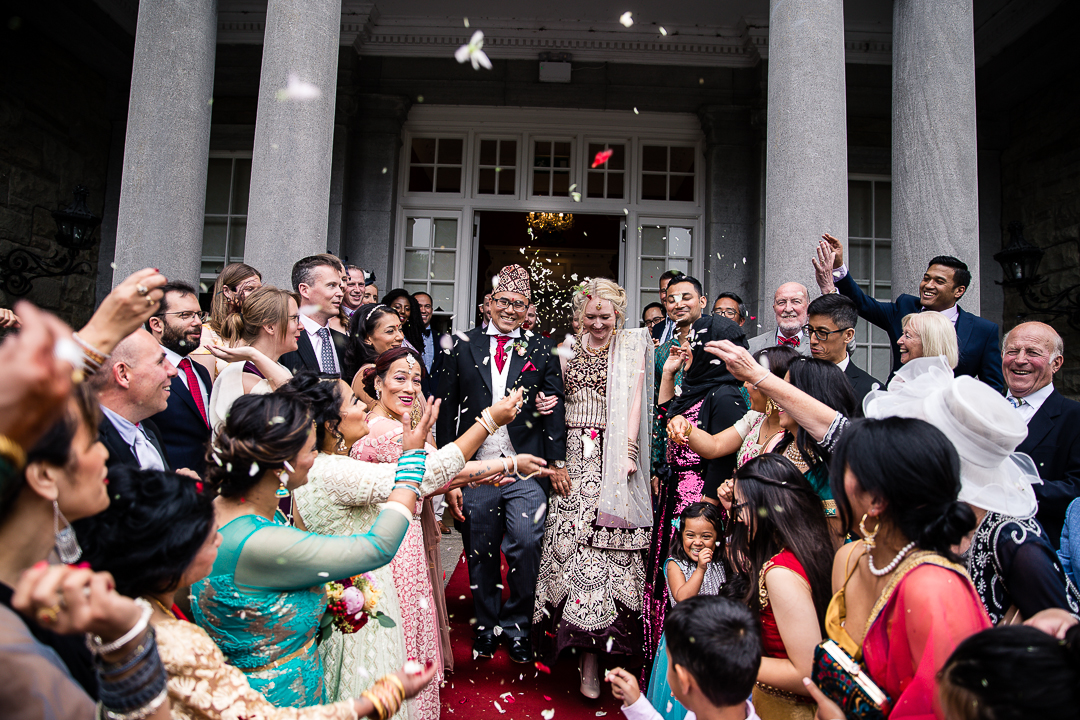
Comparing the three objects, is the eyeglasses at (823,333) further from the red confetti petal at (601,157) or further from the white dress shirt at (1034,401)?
the red confetti petal at (601,157)

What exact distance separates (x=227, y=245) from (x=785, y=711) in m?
9.18

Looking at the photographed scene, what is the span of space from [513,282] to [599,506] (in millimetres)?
1622

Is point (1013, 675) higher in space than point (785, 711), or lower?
higher

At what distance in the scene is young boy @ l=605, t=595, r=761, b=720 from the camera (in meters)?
1.75

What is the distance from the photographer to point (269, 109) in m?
5.49

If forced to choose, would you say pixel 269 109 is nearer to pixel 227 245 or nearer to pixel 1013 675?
pixel 227 245

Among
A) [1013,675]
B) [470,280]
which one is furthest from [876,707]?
[470,280]

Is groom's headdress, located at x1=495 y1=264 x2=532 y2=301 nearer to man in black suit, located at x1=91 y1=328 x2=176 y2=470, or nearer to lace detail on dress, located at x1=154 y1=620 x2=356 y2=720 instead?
man in black suit, located at x1=91 y1=328 x2=176 y2=470

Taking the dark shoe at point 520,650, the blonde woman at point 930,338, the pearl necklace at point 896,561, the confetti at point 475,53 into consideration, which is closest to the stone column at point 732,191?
the confetti at point 475,53

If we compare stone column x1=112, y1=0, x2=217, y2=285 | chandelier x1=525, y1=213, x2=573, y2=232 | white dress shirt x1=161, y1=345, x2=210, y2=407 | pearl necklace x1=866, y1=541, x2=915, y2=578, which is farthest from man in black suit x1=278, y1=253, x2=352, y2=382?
chandelier x1=525, y1=213, x2=573, y2=232

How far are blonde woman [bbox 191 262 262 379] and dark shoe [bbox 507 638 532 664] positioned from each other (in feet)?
7.42

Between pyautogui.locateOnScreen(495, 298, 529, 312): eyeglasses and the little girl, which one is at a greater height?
pyautogui.locateOnScreen(495, 298, 529, 312): eyeglasses

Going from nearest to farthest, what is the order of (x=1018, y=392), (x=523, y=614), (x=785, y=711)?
(x=785, y=711) → (x=1018, y=392) → (x=523, y=614)

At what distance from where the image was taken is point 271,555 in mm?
1793
